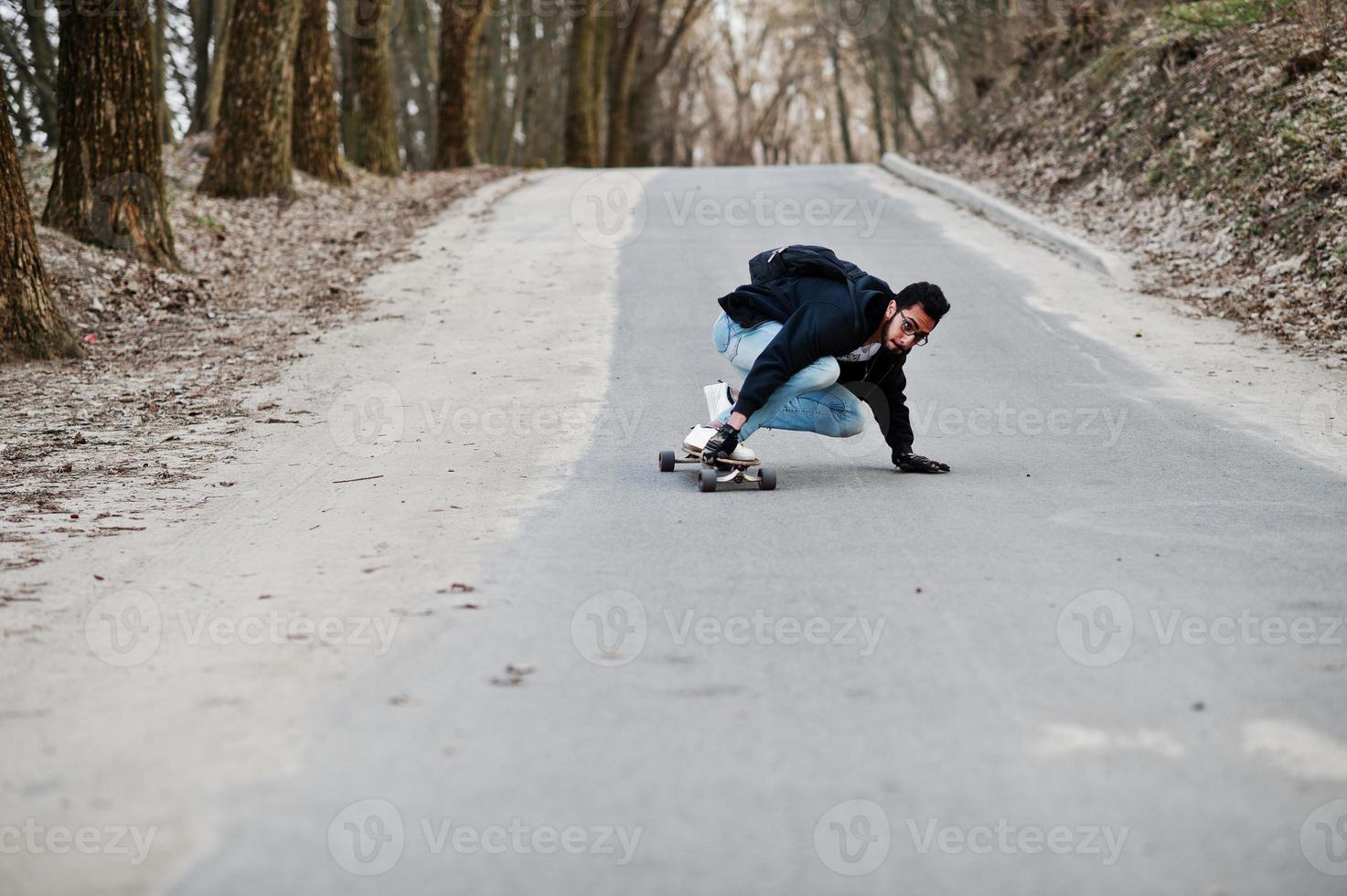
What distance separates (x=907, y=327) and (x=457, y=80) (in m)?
21.6

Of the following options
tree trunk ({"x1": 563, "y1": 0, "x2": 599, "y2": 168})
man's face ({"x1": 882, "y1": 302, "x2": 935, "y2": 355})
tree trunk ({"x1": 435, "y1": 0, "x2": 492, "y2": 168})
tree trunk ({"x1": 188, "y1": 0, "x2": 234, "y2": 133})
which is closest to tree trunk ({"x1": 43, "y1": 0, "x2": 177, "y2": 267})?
man's face ({"x1": 882, "y1": 302, "x2": 935, "y2": 355})

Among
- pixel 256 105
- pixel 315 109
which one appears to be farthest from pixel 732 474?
pixel 315 109

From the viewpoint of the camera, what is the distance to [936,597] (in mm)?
4926

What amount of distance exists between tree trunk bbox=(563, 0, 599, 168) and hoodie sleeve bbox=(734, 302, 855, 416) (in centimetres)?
2647

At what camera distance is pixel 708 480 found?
6824mm

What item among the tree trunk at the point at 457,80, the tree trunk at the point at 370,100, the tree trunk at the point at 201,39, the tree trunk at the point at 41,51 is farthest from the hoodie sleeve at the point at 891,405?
the tree trunk at the point at 201,39

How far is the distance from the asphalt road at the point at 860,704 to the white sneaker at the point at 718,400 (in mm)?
511

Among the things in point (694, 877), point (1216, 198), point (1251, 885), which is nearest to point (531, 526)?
point (694, 877)

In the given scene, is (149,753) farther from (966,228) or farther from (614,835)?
(966,228)

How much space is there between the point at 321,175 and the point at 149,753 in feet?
58.8

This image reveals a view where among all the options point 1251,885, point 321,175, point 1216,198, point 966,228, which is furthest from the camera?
point 321,175

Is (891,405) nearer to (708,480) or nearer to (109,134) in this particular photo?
(708,480)

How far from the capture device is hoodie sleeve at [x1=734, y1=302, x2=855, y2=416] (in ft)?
22.1

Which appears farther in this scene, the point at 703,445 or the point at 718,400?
the point at 718,400
